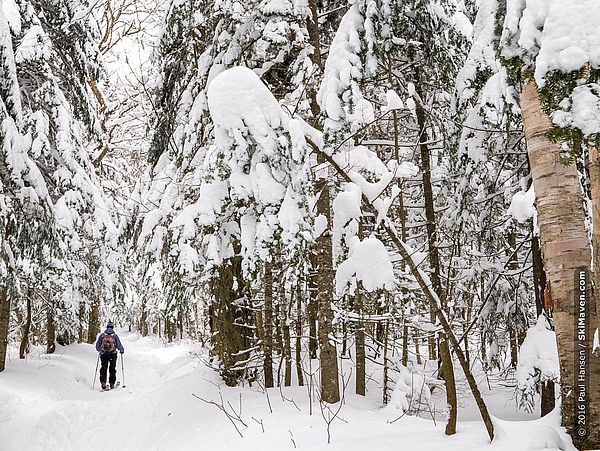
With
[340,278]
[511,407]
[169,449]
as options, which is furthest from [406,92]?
[511,407]

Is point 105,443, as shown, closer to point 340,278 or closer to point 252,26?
point 340,278

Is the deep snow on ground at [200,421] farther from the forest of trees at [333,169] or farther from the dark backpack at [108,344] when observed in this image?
the dark backpack at [108,344]

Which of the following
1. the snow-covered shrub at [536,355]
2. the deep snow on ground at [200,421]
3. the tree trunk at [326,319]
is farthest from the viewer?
the tree trunk at [326,319]

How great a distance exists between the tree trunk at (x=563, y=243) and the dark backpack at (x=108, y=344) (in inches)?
491

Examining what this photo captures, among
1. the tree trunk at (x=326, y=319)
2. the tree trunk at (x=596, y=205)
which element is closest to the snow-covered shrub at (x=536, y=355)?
the tree trunk at (x=326, y=319)

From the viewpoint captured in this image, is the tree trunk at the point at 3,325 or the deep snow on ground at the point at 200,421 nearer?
the deep snow on ground at the point at 200,421

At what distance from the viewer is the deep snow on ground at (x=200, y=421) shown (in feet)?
14.4

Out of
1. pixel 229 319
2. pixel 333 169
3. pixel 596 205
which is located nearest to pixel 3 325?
pixel 229 319

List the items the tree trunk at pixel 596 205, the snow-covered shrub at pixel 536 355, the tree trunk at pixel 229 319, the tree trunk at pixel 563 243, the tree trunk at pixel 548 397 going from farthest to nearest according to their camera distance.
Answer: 1. the tree trunk at pixel 229 319
2. the tree trunk at pixel 548 397
3. the snow-covered shrub at pixel 536 355
4. the tree trunk at pixel 563 243
5. the tree trunk at pixel 596 205

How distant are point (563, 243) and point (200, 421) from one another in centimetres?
526

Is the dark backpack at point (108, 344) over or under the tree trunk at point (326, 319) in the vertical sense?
under

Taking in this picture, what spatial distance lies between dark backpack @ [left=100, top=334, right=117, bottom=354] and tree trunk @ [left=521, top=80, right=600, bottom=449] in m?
12.5

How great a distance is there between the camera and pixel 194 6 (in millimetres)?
7574

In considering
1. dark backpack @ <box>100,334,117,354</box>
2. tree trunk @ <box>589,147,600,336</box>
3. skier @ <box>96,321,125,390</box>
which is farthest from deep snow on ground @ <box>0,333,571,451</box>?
tree trunk @ <box>589,147,600,336</box>
